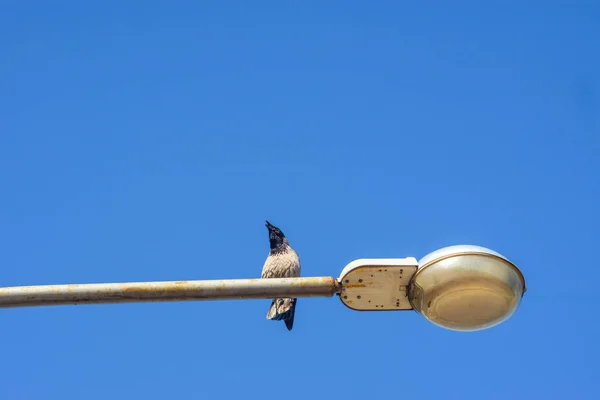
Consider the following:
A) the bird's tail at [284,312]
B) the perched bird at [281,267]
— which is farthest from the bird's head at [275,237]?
the bird's tail at [284,312]

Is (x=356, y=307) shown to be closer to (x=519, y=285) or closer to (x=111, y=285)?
(x=519, y=285)

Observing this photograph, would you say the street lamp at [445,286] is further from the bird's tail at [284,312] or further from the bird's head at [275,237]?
the bird's head at [275,237]

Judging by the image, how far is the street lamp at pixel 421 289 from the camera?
4172mm

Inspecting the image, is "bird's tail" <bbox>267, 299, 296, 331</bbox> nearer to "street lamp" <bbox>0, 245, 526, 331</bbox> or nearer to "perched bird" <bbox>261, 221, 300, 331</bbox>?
"perched bird" <bbox>261, 221, 300, 331</bbox>

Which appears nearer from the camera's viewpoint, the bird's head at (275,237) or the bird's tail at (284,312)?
the bird's tail at (284,312)

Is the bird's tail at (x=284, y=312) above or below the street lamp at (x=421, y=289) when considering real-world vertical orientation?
above

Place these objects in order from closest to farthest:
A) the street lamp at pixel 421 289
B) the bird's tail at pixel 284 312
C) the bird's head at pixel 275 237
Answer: the street lamp at pixel 421 289
the bird's tail at pixel 284 312
the bird's head at pixel 275 237

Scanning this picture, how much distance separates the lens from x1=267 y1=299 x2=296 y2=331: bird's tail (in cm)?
1248

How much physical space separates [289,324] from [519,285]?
852cm

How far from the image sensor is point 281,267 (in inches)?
517

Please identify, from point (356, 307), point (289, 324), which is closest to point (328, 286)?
point (356, 307)

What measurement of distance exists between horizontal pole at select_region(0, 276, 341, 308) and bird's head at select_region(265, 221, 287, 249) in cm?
948

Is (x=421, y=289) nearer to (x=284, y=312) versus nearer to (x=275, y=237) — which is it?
(x=284, y=312)

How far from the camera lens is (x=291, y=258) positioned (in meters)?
13.2
